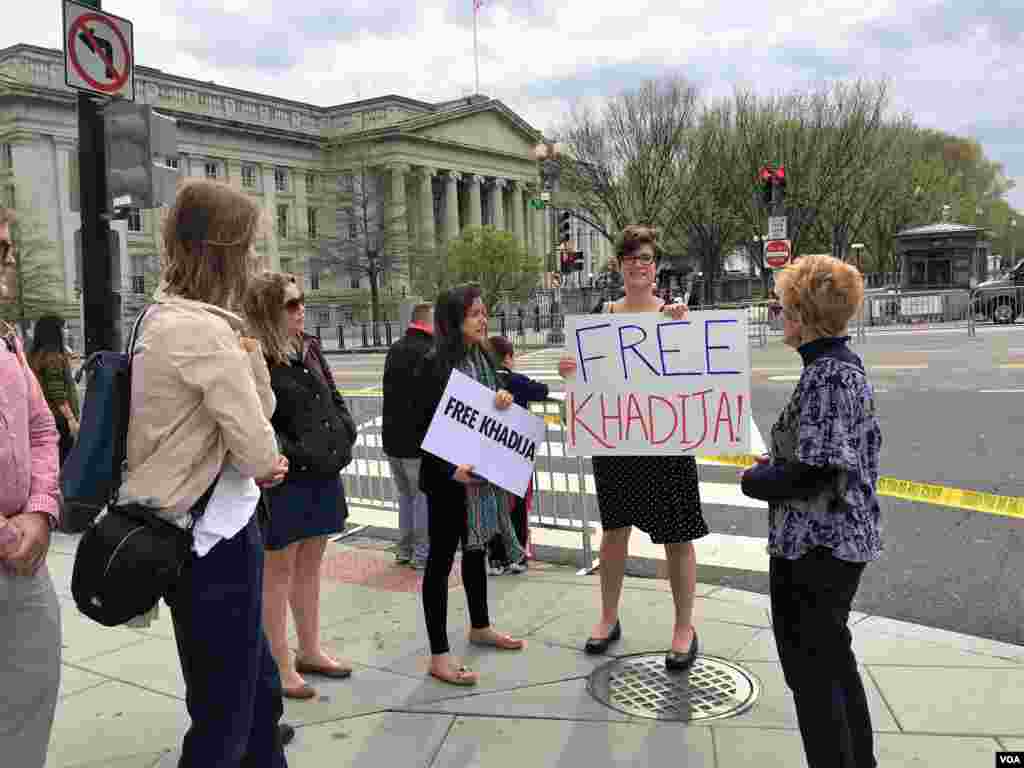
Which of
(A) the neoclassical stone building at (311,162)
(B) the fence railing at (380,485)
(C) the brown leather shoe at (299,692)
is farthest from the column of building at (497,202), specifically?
(C) the brown leather shoe at (299,692)

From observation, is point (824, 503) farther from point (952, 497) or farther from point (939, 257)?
point (939, 257)

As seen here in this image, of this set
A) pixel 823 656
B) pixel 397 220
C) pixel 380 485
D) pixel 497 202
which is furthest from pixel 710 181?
pixel 497 202

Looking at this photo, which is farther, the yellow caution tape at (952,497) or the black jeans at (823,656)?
the yellow caution tape at (952,497)

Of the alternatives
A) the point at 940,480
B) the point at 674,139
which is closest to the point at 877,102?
the point at 674,139

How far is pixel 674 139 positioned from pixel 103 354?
4073 cm

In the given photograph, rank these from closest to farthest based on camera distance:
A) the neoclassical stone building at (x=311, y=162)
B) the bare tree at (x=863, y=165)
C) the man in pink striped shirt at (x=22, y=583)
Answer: the man in pink striped shirt at (x=22, y=583) → the bare tree at (x=863, y=165) → the neoclassical stone building at (x=311, y=162)

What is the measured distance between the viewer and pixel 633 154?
4122 centimetres

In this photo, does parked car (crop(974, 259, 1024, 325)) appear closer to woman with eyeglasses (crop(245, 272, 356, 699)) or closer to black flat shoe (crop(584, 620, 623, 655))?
black flat shoe (crop(584, 620, 623, 655))

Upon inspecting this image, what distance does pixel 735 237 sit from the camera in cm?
4669

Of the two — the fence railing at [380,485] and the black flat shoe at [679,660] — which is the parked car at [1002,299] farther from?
the black flat shoe at [679,660]

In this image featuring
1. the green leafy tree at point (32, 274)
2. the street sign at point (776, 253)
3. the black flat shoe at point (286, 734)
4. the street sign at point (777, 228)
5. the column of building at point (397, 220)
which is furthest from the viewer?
the column of building at point (397, 220)

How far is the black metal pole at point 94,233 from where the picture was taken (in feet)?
23.2

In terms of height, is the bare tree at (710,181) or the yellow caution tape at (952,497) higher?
the bare tree at (710,181)

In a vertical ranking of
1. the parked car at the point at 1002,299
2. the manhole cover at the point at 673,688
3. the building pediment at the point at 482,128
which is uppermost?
the building pediment at the point at 482,128
